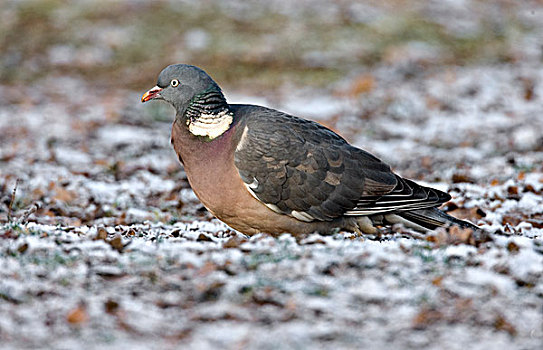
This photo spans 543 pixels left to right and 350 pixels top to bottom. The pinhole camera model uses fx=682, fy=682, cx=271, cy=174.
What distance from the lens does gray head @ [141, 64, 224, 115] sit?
18.6 feet

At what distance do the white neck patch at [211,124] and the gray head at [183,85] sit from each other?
23 centimetres

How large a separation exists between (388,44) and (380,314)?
1167 centimetres

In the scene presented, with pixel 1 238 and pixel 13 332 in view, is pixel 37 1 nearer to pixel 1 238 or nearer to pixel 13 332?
pixel 1 238

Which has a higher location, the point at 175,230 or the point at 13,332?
the point at 175,230

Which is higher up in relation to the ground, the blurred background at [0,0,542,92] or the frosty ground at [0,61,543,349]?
the blurred background at [0,0,542,92]

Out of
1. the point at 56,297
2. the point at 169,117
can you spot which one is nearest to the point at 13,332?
the point at 56,297

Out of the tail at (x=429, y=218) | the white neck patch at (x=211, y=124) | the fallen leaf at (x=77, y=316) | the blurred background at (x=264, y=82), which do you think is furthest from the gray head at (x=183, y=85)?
the fallen leaf at (x=77, y=316)

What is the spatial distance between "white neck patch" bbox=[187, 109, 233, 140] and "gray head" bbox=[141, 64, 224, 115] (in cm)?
23

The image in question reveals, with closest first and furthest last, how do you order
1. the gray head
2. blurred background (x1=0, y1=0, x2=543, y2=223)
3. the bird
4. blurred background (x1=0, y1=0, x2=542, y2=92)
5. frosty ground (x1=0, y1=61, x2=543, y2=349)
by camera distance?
frosty ground (x1=0, y1=61, x2=543, y2=349)
the bird
the gray head
blurred background (x1=0, y1=0, x2=543, y2=223)
blurred background (x1=0, y1=0, x2=542, y2=92)

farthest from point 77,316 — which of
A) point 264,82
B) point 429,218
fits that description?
point 264,82

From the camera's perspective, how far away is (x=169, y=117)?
11953mm

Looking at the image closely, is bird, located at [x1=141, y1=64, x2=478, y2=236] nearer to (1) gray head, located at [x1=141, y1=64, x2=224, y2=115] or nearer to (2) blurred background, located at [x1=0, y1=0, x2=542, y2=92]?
(1) gray head, located at [x1=141, y1=64, x2=224, y2=115]

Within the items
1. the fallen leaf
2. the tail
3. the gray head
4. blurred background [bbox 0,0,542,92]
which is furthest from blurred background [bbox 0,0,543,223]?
the fallen leaf

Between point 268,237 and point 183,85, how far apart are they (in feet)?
4.93
